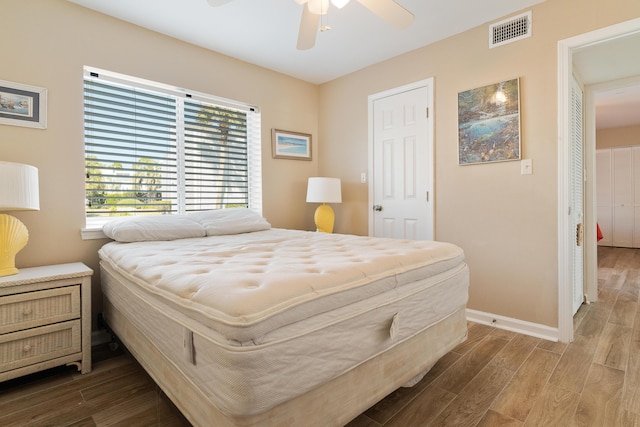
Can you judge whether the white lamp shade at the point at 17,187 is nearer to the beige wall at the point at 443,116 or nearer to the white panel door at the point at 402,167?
the beige wall at the point at 443,116

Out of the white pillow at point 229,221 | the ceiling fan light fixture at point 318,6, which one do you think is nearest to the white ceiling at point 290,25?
the ceiling fan light fixture at point 318,6

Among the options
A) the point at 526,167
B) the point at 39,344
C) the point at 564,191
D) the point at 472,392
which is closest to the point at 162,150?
the point at 39,344

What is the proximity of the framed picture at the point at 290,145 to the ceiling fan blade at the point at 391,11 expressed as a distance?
6.60 ft

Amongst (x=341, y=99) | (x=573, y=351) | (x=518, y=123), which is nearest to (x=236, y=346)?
(x=573, y=351)

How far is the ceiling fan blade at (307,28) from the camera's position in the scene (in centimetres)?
192

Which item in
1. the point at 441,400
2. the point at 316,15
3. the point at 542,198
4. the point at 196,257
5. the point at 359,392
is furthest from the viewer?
the point at 542,198

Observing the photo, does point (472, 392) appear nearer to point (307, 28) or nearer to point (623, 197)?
point (307, 28)

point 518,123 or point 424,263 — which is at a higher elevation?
point 518,123

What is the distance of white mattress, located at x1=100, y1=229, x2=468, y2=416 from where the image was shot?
950 millimetres

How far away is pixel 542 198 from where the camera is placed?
7.97 feet

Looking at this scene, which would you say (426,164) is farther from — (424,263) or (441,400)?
(441,400)

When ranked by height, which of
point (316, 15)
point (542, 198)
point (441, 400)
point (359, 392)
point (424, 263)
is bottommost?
point (441, 400)

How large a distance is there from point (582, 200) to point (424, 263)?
7.91ft

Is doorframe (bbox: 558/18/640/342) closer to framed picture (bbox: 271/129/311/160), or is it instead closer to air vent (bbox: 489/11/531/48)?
air vent (bbox: 489/11/531/48)
